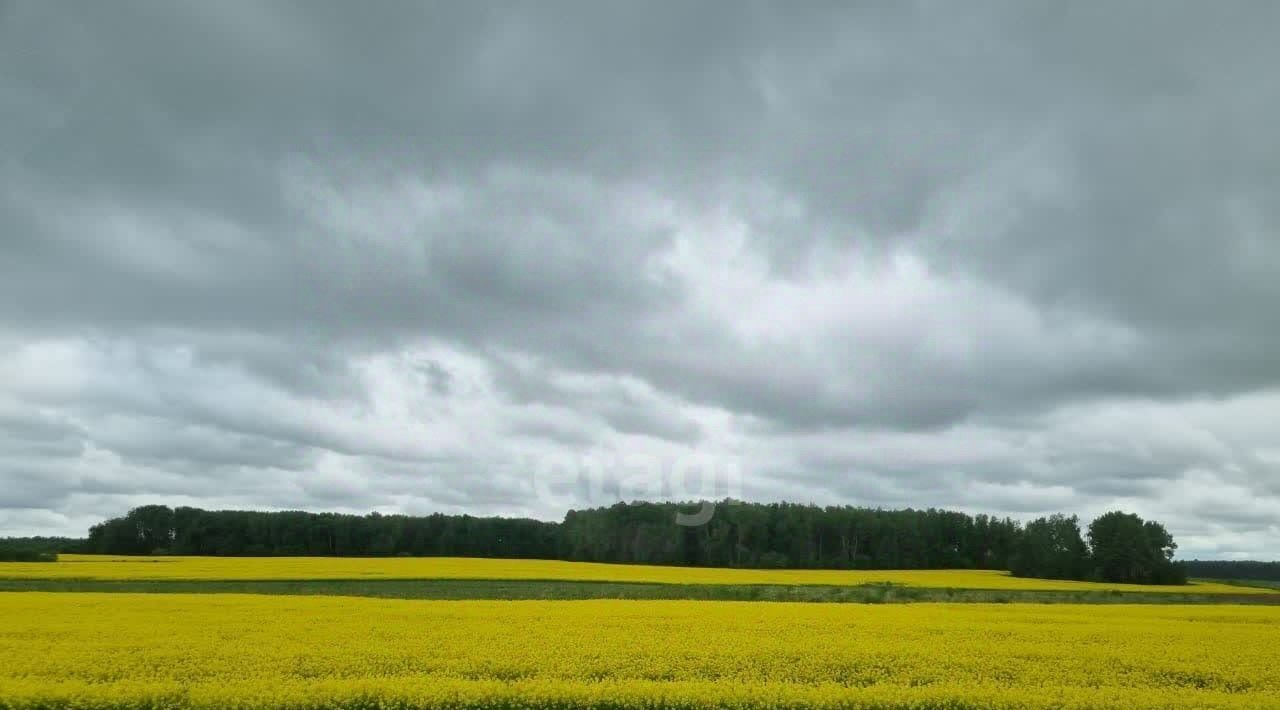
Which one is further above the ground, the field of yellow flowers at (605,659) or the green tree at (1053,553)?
the field of yellow flowers at (605,659)

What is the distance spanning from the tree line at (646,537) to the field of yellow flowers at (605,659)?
7656cm

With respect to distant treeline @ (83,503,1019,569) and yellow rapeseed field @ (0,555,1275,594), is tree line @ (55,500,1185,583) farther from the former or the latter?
yellow rapeseed field @ (0,555,1275,594)

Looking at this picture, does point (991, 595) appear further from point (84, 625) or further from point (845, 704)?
point (84, 625)

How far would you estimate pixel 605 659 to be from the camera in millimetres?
23031

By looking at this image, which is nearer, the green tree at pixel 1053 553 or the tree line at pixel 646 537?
the green tree at pixel 1053 553

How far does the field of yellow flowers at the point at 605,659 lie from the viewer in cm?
1919

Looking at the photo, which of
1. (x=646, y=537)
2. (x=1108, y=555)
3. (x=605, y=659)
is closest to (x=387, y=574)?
(x=605, y=659)

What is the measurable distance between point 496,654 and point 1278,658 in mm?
24074

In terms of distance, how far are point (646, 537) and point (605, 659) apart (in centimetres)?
9406

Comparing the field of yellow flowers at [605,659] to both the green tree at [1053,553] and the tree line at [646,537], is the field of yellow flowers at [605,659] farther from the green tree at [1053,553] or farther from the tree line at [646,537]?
the tree line at [646,537]

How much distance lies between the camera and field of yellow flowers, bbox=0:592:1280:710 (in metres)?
19.2

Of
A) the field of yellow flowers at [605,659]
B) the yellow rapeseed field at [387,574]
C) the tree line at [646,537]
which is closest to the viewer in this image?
the field of yellow flowers at [605,659]

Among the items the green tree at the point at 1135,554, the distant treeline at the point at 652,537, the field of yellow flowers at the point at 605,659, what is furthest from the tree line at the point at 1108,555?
the field of yellow flowers at the point at 605,659

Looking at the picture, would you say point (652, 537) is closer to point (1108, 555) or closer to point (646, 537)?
point (646, 537)
